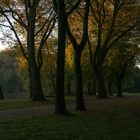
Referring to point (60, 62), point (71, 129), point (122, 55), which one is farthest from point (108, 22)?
point (71, 129)

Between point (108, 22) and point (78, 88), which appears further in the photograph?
point (108, 22)

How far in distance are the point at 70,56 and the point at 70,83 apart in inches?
624

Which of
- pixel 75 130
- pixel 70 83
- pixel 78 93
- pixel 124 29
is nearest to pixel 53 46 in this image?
pixel 70 83

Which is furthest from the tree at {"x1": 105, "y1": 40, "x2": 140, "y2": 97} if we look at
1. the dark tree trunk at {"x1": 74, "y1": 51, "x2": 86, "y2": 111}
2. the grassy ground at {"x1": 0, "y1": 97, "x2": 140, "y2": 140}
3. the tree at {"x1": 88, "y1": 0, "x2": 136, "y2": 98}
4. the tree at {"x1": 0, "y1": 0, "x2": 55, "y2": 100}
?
the grassy ground at {"x1": 0, "y1": 97, "x2": 140, "y2": 140}

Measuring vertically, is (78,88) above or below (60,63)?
below

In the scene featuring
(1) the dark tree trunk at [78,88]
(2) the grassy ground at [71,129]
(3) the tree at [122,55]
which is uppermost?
(3) the tree at [122,55]

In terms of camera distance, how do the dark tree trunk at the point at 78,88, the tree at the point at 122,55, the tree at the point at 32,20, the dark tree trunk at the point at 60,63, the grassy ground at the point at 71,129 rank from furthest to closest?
the tree at the point at 122,55 → the tree at the point at 32,20 → the dark tree trunk at the point at 78,88 → the dark tree trunk at the point at 60,63 → the grassy ground at the point at 71,129

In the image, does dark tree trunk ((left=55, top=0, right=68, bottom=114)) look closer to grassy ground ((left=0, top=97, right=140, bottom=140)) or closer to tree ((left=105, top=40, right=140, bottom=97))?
grassy ground ((left=0, top=97, right=140, bottom=140))

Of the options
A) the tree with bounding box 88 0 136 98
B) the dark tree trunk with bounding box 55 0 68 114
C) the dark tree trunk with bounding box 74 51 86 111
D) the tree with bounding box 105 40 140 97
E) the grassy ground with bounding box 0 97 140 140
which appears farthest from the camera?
the tree with bounding box 105 40 140 97

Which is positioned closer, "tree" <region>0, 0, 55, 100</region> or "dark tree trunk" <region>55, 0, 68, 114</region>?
"dark tree trunk" <region>55, 0, 68, 114</region>

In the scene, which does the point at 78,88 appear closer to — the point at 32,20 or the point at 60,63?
the point at 60,63

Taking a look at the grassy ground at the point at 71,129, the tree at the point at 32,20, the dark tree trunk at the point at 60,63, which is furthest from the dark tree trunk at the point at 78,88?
the tree at the point at 32,20

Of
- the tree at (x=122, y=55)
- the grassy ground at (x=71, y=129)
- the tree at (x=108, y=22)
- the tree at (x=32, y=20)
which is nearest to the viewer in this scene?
the grassy ground at (x=71, y=129)

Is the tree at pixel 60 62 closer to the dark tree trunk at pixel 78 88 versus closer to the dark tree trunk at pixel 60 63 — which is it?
the dark tree trunk at pixel 60 63
